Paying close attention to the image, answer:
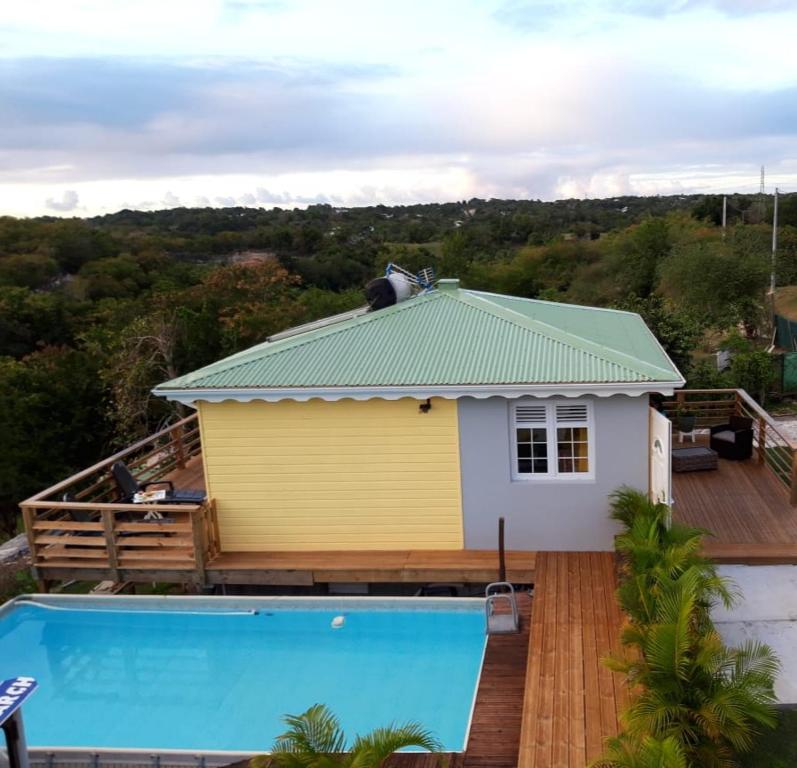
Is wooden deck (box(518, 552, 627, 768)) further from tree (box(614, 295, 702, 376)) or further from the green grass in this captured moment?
tree (box(614, 295, 702, 376))

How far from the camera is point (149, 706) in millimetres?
8125

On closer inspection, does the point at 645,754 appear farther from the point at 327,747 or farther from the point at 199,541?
the point at 199,541

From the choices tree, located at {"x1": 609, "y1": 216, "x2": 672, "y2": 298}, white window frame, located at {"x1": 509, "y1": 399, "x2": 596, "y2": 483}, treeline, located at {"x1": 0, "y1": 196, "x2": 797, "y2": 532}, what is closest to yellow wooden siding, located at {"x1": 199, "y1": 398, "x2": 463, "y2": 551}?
white window frame, located at {"x1": 509, "y1": 399, "x2": 596, "y2": 483}

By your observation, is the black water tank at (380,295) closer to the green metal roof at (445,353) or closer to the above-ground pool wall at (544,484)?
the green metal roof at (445,353)

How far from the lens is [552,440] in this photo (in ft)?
30.9

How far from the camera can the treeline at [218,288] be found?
20062 mm

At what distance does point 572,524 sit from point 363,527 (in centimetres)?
274

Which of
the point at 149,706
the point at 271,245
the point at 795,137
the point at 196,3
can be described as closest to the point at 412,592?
the point at 149,706

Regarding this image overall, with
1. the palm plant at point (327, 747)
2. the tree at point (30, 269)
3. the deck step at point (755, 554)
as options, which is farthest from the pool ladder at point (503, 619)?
the tree at point (30, 269)

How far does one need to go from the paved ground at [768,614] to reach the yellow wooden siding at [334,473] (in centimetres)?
335

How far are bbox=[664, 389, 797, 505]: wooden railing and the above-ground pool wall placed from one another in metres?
2.49

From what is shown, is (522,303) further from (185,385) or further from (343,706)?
(343,706)

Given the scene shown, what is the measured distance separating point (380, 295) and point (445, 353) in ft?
7.34

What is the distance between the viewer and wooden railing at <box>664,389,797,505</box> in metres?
10.9
